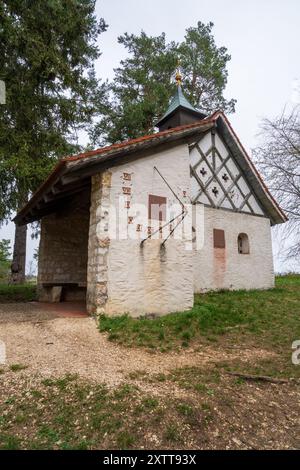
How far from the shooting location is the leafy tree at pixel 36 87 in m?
9.15

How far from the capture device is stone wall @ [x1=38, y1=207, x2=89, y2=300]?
9.31m

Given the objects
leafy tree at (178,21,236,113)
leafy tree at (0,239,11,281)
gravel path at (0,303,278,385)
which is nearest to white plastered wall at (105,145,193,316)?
gravel path at (0,303,278,385)

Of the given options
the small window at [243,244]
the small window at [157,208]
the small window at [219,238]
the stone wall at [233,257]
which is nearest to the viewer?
the small window at [157,208]

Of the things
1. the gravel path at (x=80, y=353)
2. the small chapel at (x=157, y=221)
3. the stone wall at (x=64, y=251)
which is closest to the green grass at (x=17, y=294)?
the stone wall at (x=64, y=251)

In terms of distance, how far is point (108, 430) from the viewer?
2.65 m

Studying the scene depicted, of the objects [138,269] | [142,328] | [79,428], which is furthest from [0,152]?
[79,428]

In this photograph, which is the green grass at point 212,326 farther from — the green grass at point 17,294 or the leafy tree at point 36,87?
the leafy tree at point 36,87

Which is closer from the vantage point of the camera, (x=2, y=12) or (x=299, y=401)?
(x=299, y=401)

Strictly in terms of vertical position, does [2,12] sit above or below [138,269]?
above

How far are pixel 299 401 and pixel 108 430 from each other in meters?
2.28

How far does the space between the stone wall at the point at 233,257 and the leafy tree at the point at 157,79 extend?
7.64 meters

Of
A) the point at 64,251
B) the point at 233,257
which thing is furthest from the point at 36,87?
the point at 233,257

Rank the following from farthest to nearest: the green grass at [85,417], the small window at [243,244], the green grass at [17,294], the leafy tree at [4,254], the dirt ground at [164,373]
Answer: the leafy tree at [4,254] < the small window at [243,244] < the green grass at [17,294] < the dirt ground at [164,373] < the green grass at [85,417]
